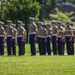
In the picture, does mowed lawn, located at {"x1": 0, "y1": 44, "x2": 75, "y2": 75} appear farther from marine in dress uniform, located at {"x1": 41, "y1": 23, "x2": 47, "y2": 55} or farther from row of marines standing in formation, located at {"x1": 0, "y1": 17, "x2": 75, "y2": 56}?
marine in dress uniform, located at {"x1": 41, "y1": 23, "x2": 47, "y2": 55}

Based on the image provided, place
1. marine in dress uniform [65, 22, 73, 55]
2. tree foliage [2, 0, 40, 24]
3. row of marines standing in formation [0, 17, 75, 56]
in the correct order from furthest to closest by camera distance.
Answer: tree foliage [2, 0, 40, 24], marine in dress uniform [65, 22, 73, 55], row of marines standing in formation [0, 17, 75, 56]

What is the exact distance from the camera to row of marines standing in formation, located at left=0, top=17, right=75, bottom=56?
2433 centimetres

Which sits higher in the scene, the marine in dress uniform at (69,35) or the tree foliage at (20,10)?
the tree foliage at (20,10)

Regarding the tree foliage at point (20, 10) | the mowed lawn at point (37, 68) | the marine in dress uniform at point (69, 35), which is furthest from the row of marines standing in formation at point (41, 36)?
the tree foliage at point (20, 10)

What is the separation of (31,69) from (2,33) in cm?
933

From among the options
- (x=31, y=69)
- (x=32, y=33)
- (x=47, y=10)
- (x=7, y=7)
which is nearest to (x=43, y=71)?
(x=31, y=69)

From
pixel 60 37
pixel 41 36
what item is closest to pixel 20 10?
pixel 60 37

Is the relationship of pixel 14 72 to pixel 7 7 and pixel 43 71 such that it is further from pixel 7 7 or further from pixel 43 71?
pixel 7 7

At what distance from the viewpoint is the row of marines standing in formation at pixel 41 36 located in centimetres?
2433

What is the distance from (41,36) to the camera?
24.9 meters

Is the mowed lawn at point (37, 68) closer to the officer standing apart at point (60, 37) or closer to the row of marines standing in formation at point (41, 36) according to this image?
the row of marines standing in formation at point (41, 36)

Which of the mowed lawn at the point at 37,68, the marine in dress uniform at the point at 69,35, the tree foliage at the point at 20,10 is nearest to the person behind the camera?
the mowed lawn at the point at 37,68

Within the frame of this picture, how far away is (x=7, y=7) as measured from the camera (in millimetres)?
41531

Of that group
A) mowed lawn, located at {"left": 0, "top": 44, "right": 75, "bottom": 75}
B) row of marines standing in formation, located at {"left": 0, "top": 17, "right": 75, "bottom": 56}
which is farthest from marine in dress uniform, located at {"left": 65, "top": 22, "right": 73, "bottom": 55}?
mowed lawn, located at {"left": 0, "top": 44, "right": 75, "bottom": 75}
